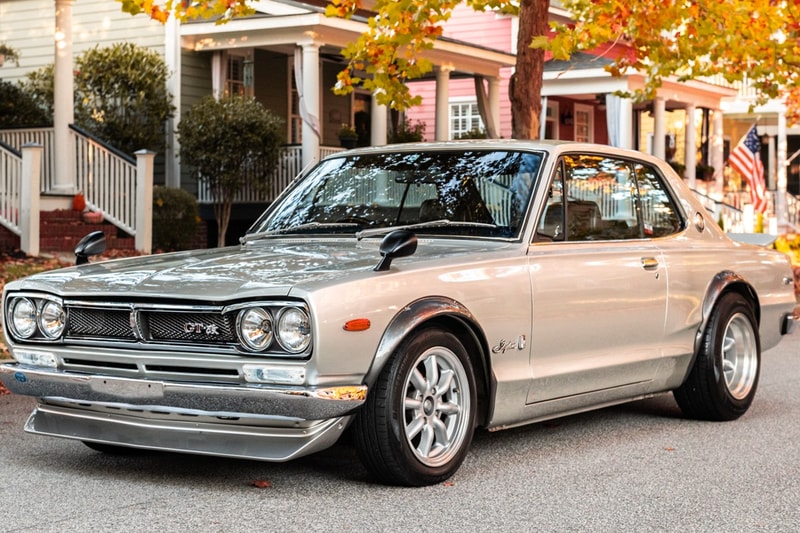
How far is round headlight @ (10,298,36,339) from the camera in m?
5.72

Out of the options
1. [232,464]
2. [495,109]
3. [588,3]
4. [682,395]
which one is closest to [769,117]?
[495,109]

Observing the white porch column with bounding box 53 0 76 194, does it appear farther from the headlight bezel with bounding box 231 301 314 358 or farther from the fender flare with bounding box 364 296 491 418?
the headlight bezel with bounding box 231 301 314 358

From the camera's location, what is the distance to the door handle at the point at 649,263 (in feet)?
22.7

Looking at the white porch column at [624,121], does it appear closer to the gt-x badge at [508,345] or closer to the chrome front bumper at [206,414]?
the gt-x badge at [508,345]

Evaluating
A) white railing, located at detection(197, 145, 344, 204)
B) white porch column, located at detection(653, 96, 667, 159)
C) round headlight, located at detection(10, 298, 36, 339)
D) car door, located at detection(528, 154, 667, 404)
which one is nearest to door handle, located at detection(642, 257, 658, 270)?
car door, located at detection(528, 154, 667, 404)

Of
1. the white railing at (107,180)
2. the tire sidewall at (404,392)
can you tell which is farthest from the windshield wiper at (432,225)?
the white railing at (107,180)

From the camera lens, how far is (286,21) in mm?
20328

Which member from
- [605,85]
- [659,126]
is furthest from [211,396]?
[659,126]

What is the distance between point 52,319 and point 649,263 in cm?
328

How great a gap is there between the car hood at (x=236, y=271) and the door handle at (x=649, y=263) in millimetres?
1153

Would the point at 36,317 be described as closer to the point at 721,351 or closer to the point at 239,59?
the point at 721,351

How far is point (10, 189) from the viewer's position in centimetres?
1719

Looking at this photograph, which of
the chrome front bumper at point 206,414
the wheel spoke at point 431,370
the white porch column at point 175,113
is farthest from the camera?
the white porch column at point 175,113

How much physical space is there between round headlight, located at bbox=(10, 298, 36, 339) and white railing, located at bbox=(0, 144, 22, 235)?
11716mm
